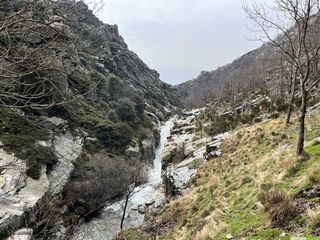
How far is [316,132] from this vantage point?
18469 millimetres

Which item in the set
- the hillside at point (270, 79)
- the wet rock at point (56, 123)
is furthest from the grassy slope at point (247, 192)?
the wet rock at point (56, 123)

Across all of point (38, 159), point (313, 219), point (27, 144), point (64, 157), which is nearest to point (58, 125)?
point (64, 157)

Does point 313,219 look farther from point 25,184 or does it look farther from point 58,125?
point 58,125

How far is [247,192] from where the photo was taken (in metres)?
15.1

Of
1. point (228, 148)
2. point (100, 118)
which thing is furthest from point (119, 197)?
point (100, 118)

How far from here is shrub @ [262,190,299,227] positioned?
10.1m

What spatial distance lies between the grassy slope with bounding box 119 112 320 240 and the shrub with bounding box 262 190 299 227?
20 cm

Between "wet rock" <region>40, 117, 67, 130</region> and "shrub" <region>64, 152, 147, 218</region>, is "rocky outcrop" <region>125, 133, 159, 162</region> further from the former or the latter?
"shrub" <region>64, 152, 147, 218</region>

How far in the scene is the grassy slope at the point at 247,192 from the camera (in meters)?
10.8

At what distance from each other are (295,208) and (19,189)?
24.4 m

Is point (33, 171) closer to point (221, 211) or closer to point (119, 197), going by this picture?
point (119, 197)

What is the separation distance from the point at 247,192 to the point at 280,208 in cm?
477

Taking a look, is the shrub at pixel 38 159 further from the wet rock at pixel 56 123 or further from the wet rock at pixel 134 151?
the wet rock at pixel 134 151

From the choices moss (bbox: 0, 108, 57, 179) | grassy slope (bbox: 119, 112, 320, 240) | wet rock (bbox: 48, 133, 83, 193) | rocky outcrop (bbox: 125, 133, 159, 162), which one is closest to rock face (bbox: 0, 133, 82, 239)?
wet rock (bbox: 48, 133, 83, 193)
